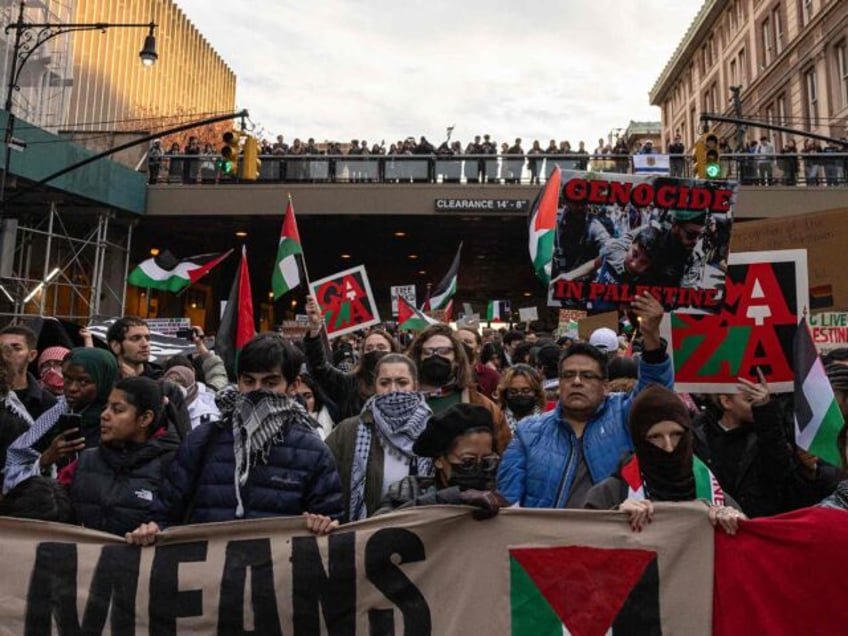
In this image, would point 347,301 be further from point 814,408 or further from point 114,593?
point 814,408

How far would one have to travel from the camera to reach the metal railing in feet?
67.1

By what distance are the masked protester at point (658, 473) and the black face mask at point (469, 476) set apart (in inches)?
18.0

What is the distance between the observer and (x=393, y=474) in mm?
3689

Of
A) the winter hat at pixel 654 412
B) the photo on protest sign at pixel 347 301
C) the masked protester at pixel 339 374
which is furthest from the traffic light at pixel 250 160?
the winter hat at pixel 654 412

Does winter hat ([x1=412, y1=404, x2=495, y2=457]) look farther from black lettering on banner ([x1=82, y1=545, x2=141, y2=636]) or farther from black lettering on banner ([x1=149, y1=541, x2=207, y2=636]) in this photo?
black lettering on banner ([x1=82, y1=545, x2=141, y2=636])

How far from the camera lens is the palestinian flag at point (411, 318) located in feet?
37.0

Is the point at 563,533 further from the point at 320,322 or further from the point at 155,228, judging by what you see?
the point at 155,228

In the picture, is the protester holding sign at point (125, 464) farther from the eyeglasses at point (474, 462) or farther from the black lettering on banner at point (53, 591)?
the eyeglasses at point (474, 462)

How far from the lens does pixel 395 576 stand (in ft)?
9.94

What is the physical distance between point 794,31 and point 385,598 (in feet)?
135

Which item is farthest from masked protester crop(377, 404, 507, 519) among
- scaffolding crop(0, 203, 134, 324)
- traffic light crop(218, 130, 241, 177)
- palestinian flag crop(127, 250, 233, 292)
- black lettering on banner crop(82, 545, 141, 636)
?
scaffolding crop(0, 203, 134, 324)

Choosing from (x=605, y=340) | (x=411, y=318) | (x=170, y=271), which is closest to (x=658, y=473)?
(x=605, y=340)

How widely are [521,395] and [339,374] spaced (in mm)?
1396

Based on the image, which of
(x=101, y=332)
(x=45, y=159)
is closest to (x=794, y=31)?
(x=45, y=159)
